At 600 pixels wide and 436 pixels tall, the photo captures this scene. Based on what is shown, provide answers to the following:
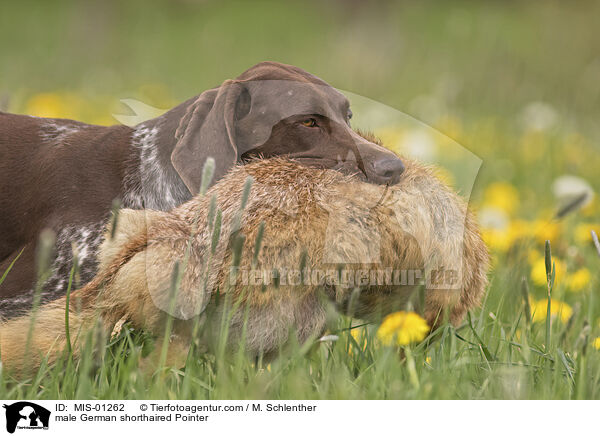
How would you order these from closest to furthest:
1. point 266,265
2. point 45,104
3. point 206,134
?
point 266,265 → point 206,134 → point 45,104

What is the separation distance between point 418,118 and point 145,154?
114cm

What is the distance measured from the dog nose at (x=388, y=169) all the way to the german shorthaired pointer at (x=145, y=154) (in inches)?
3.4

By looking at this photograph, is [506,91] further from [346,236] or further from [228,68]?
[346,236]

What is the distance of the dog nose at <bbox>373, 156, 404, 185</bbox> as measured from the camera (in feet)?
7.64

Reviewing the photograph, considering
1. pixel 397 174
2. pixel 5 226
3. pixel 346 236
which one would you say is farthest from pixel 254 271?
pixel 5 226

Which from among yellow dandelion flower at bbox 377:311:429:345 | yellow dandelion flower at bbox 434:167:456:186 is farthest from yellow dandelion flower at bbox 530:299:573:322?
yellow dandelion flower at bbox 377:311:429:345

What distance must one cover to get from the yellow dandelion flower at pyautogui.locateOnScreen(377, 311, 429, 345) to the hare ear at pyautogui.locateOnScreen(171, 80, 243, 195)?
89 cm

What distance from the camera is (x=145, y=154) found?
3.24 meters

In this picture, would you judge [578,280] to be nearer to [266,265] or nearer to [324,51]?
[324,51]

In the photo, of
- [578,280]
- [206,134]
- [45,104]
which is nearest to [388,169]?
[206,134]

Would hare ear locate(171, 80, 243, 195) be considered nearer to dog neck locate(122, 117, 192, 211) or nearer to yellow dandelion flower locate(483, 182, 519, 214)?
dog neck locate(122, 117, 192, 211)

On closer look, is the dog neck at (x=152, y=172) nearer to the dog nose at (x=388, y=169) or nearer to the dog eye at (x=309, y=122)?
the dog eye at (x=309, y=122)

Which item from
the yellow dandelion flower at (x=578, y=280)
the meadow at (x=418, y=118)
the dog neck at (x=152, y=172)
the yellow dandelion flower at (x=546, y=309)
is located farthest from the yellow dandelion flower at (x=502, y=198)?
the dog neck at (x=152, y=172)
